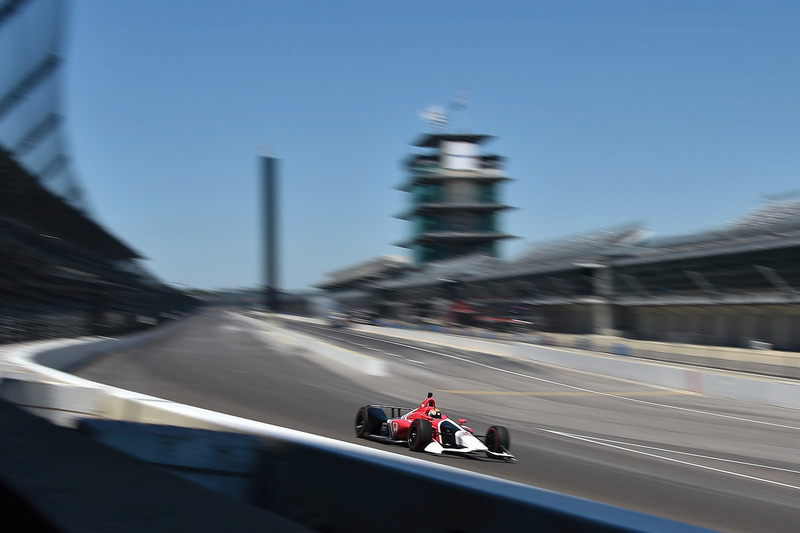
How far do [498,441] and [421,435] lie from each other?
936 mm

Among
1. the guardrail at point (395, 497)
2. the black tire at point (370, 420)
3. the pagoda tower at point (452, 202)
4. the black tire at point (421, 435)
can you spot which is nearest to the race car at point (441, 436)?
the black tire at point (421, 435)

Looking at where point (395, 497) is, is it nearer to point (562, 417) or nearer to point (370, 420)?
point (370, 420)

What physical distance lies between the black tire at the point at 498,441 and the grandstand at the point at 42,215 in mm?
8938

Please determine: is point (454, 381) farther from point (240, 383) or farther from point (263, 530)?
point (263, 530)

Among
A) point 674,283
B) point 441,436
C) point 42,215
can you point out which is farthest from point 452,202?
point 441,436

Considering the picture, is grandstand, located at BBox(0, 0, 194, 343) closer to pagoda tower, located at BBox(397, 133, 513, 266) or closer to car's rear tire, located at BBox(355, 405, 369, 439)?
car's rear tire, located at BBox(355, 405, 369, 439)

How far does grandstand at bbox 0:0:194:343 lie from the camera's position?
11.9 m

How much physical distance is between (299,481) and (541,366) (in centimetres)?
2706

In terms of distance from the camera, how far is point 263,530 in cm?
263

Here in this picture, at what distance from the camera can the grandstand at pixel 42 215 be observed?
1194 cm

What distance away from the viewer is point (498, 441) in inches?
359

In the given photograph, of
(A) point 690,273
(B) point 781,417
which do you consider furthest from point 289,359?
(A) point 690,273

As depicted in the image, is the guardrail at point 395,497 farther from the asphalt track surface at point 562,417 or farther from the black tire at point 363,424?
the black tire at point 363,424

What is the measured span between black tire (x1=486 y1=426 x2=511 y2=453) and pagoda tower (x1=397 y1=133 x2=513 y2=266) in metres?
83.0
